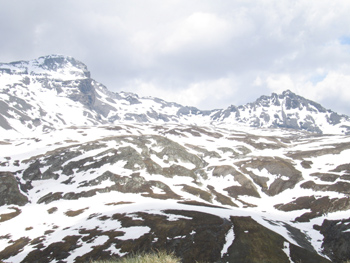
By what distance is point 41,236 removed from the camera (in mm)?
66938

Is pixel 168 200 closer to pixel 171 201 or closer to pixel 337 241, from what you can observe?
pixel 171 201

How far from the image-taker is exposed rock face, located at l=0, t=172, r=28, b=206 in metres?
95.8

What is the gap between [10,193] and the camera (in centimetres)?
9819

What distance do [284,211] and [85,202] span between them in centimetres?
6809

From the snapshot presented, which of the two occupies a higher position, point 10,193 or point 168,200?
point 168,200

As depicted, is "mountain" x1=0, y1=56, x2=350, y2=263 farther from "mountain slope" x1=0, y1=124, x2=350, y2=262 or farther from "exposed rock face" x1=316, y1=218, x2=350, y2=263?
"mountain slope" x1=0, y1=124, x2=350, y2=262

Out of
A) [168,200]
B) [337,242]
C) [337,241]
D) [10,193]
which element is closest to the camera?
[337,242]

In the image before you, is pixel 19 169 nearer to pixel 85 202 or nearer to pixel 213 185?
pixel 85 202

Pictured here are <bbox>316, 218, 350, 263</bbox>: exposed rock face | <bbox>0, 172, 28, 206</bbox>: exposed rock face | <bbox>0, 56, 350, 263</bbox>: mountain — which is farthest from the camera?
<bbox>0, 172, 28, 206</bbox>: exposed rock face

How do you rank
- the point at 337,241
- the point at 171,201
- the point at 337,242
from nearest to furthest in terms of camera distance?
the point at 337,242 < the point at 337,241 < the point at 171,201

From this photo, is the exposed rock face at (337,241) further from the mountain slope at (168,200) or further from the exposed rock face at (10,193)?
the exposed rock face at (10,193)

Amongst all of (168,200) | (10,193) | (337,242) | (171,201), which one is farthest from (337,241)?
(10,193)

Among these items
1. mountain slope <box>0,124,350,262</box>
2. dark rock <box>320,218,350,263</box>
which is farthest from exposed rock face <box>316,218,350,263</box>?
mountain slope <box>0,124,350,262</box>

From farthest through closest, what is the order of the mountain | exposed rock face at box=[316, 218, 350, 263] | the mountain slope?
1. the mountain slope
2. the mountain
3. exposed rock face at box=[316, 218, 350, 263]
